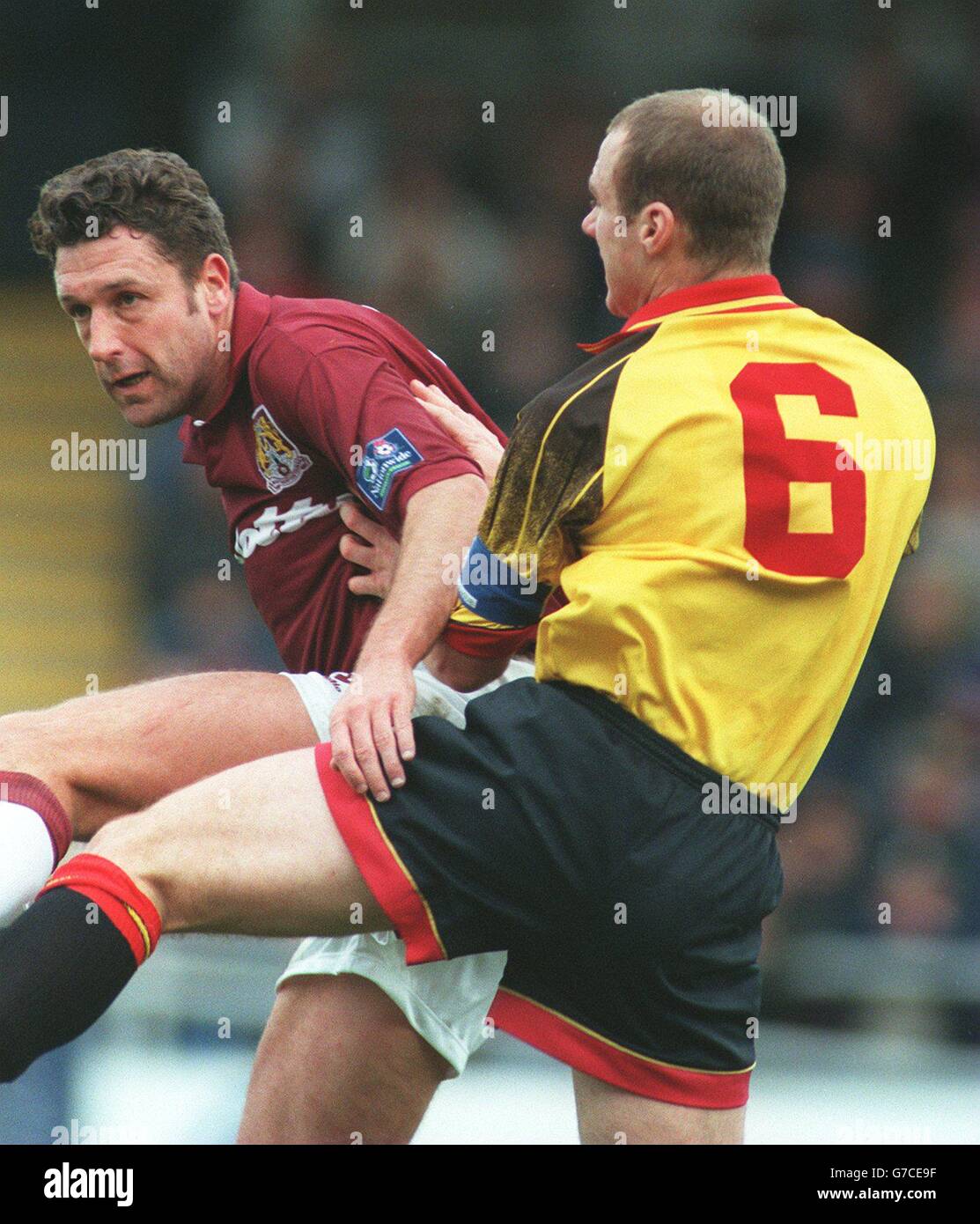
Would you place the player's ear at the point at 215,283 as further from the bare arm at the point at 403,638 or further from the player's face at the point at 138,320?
the bare arm at the point at 403,638

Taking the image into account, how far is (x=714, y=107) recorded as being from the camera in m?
2.48

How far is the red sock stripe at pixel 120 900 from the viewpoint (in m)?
2.27

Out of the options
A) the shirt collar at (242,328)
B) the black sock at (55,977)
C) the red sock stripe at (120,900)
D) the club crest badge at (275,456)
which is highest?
the shirt collar at (242,328)

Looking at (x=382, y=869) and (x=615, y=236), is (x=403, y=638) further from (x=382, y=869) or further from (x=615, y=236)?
(x=615, y=236)

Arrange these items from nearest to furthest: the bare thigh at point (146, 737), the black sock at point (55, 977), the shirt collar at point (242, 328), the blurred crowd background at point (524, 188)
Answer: the black sock at point (55, 977) < the bare thigh at point (146, 737) < the shirt collar at point (242, 328) < the blurred crowd background at point (524, 188)

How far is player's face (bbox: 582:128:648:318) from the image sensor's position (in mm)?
2510

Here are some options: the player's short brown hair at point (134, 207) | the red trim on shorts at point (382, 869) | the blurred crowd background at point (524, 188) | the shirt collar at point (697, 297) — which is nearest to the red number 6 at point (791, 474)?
the shirt collar at point (697, 297)

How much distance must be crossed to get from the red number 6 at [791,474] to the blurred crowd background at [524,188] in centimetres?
345

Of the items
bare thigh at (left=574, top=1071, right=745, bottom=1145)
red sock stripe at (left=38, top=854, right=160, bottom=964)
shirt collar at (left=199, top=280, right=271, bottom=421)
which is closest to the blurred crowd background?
bare thigh at (left=574, top=1071, right=745, bottom=1145)

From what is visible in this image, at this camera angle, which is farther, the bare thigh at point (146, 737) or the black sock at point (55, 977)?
the bare thigh at point (146, 737)

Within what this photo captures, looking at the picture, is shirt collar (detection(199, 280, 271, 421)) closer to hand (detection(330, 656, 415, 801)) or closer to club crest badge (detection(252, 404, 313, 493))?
club crest badge (detection(252, 404, 313, 493))

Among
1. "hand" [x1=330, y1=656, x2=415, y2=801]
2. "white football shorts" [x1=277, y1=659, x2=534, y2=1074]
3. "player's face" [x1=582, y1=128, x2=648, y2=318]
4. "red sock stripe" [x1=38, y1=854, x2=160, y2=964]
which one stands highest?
"player's face" [x1=582, y1=128, x2=648, y2=318]

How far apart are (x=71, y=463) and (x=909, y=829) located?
13.3ft

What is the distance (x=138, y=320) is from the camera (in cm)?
285
